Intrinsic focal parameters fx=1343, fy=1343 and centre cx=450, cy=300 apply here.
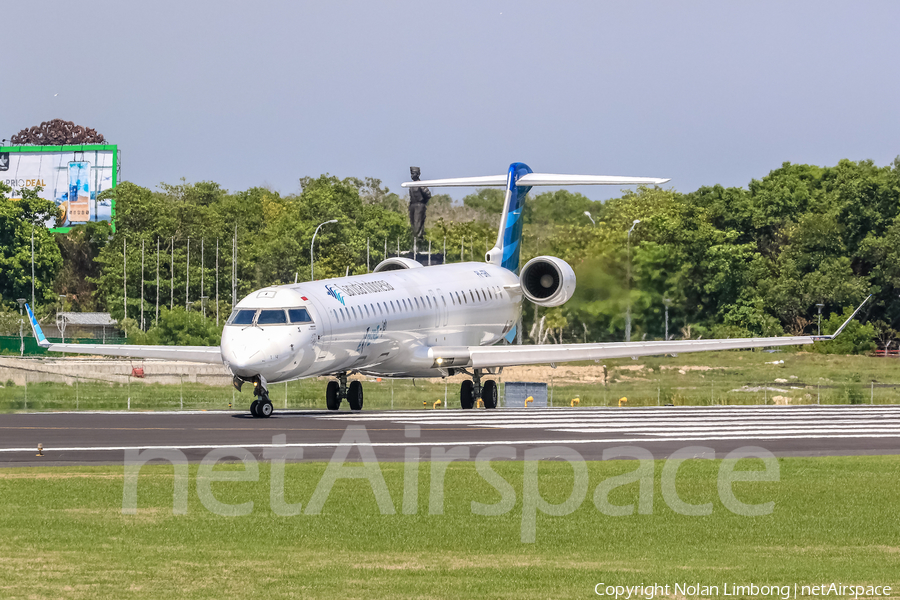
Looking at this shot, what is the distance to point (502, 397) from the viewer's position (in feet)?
177

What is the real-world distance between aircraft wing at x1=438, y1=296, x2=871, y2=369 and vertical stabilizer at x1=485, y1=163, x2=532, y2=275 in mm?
8942

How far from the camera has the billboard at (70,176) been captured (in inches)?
5276

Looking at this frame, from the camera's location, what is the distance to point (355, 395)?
131ft

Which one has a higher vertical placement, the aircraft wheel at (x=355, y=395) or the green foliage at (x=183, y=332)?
the green foliage at (x=183, y=332)

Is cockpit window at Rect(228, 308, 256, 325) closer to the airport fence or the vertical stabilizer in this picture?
the airport fence

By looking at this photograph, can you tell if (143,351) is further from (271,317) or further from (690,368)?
Answer: (690,368)

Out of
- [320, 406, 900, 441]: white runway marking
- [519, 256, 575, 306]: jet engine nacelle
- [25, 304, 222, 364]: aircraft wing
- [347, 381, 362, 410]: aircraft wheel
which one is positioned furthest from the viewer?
[519, 256, 575, 306]: jet engine nacelle

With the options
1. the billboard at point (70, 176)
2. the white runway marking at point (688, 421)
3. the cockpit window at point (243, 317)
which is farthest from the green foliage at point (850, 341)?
the billboard at point (70, 176)

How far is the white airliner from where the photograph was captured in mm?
33688

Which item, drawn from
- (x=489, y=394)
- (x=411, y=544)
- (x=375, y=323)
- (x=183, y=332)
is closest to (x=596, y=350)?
(x=489, y=394)

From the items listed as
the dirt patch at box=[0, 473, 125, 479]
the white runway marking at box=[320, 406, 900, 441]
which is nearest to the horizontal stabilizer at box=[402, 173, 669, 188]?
the white runway marking at box=[320, 406, 900, 441]

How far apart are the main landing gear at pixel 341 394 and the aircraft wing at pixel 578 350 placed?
2761 millimetres

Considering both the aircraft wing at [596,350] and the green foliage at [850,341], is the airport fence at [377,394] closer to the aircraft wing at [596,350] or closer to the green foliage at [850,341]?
the aircraft wing at [596,350]

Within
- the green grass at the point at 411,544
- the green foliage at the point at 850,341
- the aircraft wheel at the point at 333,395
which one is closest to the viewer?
the green grass at the point at 411,544
